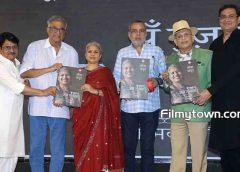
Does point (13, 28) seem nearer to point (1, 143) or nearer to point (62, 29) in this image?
point (62, 29)

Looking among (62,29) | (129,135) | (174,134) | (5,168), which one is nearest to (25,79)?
(62,29)

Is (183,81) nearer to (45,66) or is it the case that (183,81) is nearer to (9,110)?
(45,66)

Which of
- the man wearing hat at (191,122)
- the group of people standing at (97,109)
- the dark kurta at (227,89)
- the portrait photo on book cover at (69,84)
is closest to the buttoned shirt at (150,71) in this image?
the group of people standing at (97,109)

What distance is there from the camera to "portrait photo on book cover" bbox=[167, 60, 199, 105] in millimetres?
3164

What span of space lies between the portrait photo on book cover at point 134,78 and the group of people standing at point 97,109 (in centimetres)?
10

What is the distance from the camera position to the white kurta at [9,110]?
10.7 feet

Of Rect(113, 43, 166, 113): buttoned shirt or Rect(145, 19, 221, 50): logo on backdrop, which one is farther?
Rect(145, 19, 221, 50): logo on backdrop

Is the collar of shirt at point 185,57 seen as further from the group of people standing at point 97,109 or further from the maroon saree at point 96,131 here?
the maroon saree at point 96,131

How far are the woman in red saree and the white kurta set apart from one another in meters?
0.47

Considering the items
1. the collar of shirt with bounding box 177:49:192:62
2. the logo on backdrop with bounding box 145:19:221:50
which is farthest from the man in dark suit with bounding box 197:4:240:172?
the logo on backdrop with bounding box 145:19:221:50

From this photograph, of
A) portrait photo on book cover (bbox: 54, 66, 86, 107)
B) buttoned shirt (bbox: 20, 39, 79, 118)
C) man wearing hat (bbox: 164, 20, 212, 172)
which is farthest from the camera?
buttoned shirt (bbox: 20, 39, 79, 118)

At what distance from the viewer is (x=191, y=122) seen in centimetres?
321

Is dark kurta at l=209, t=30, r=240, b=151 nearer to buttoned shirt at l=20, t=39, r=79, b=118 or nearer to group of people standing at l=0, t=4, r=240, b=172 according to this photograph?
group of people standing at l=0, t=4, r=240, b=172

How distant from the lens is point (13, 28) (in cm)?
446
